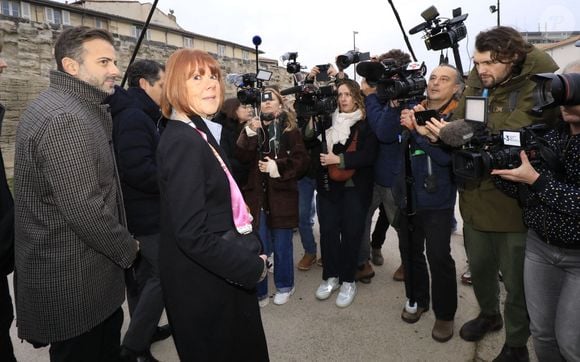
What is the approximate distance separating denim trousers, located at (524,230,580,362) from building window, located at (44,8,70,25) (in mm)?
27040

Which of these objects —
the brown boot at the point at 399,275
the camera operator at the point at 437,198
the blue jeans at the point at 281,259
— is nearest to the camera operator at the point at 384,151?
the brown boot at the point at 399,275

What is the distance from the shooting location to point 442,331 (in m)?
2.81

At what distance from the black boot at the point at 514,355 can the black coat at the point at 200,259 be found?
1762 millimetres

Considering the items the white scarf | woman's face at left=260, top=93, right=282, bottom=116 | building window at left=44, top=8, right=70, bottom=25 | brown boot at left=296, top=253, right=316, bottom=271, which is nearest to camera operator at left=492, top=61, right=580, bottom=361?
the white scarf

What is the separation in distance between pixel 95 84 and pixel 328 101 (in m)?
1.90

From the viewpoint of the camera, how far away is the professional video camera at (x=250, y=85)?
10.8 feet

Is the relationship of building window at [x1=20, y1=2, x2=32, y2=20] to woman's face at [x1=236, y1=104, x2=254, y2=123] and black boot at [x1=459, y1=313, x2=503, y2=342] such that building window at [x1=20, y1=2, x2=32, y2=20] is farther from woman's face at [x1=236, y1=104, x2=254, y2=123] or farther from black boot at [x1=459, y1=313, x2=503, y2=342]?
black boot at [x1=459, y1=313, x2=503, y2=342]

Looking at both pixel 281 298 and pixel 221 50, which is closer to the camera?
pixel 281 298

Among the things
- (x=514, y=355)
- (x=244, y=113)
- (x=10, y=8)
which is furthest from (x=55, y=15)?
(x=514, y=355)

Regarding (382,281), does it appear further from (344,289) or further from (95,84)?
(95,84)

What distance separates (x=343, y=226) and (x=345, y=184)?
40 centimetres

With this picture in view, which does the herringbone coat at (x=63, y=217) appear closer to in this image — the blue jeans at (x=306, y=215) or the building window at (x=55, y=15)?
the blue jeans at (x=306, y=215)

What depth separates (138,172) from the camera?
2.47m

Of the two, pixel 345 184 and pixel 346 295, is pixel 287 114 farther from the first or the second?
pixel 346 295
